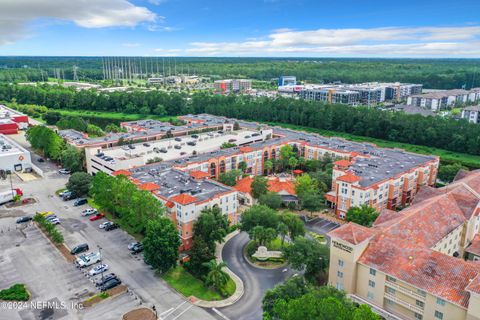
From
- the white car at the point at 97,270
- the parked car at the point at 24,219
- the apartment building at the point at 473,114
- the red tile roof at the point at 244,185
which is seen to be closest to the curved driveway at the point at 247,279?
the red tile roof at the point at 244,185

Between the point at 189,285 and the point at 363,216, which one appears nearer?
the point at 189,285

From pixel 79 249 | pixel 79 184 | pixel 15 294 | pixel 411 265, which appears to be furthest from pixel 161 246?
pixel 79 184

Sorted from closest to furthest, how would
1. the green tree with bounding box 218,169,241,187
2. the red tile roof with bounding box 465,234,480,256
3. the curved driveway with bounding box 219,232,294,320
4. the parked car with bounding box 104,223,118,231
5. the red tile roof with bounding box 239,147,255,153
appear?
the curved driveway with bounding box 219,232,294,320 → the red tile roof with bounding box 465,234,480,256 → the parked car with bounding box 104,223,118,231 → the green tree with bounding box 218,169,241,187 → the red tile roof with bounding box 239,147,255,153

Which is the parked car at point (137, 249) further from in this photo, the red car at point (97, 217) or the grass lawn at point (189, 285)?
the red car at point (97, 217)

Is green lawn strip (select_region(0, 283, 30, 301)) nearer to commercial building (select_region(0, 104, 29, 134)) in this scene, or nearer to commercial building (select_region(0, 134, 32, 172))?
commercial building (select_region(0, 134, 32, 172))

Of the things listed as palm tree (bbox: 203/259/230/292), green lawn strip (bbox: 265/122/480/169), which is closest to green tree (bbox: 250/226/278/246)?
palm tree (bbox: 203/259/230/292)

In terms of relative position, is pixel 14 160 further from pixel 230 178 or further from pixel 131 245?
pixel 230 178
